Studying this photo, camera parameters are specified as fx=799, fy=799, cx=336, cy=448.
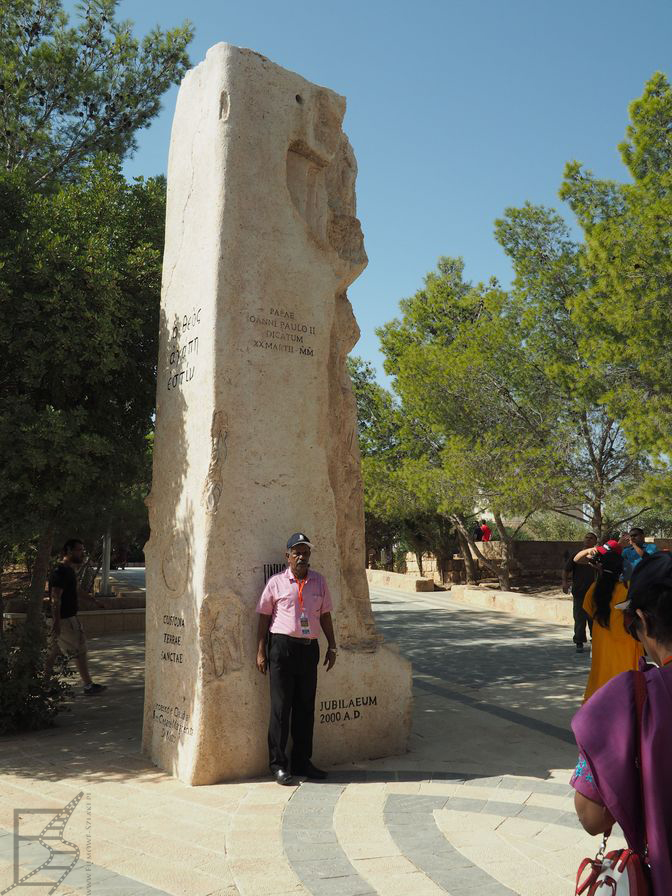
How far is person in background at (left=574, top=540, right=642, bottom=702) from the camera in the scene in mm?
6332

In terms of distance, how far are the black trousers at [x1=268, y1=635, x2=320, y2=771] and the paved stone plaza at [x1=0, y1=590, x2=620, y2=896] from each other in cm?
27

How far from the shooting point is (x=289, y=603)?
5.65m

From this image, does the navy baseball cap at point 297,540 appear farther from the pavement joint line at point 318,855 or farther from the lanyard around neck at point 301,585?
the pavement joint line at point 318,855

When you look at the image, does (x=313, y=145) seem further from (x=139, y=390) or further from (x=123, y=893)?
(x=123, y=893)

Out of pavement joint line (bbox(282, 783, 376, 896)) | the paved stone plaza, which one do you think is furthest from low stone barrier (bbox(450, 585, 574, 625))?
pavement joint line (bbox(282, 783, 376, 896))

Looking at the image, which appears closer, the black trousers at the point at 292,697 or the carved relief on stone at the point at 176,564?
the black trousers at the point at 292,697

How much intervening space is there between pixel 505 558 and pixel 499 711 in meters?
13.8

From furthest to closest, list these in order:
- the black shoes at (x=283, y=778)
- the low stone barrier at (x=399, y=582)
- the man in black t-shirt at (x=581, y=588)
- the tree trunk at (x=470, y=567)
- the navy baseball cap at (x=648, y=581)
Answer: the tree trunk at (x=470, y=567) < the low stone barrier at (x=399, y=582) < the man in black t-shirt at (x=581, y=588) < the black shoes at (x=283, y=778) < the navy baseball cap at (x=648, y=581)

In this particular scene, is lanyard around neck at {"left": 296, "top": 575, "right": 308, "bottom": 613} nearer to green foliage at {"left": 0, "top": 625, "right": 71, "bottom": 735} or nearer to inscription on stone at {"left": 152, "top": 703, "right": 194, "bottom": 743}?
inscription on stone at {"left": 152, "top": 703, "right": 194, "bottom": 743}

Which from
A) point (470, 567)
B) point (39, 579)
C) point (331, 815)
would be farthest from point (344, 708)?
point (470, 567)

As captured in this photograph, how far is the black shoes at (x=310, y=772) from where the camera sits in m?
5.59

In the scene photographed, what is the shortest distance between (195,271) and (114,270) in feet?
3.62

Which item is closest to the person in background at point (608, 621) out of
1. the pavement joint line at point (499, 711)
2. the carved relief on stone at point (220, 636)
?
the pavement joint line at point (499, 711)

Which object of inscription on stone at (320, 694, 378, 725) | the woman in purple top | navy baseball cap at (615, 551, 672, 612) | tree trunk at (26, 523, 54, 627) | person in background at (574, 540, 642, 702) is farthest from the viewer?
tree trunk at (26, 523, 54, 627)
